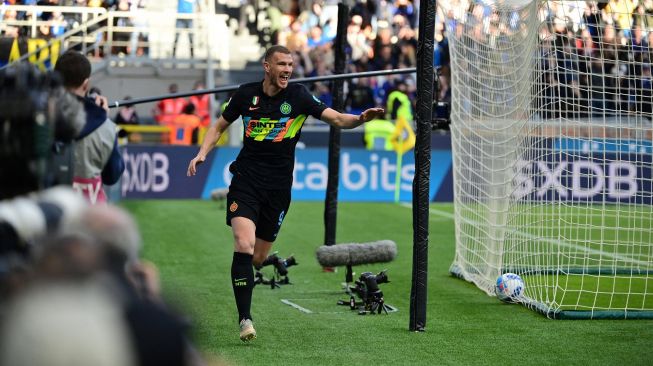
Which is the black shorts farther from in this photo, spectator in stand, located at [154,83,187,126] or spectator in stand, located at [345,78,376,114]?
spectator in stand, located at [154,83,187,126]

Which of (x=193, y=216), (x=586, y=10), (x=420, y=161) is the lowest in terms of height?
(x=193, y=216)

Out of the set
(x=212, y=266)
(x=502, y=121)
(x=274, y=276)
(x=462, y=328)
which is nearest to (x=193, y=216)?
(x=212, y=266)

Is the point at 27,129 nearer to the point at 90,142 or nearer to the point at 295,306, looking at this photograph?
the point at 90,142

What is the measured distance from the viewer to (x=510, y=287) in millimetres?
10109

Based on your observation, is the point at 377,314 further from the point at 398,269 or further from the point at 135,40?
the point at 135,40

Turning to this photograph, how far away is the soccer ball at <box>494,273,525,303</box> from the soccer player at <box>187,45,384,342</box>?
246cm

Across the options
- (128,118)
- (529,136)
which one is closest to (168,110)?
(128,118)

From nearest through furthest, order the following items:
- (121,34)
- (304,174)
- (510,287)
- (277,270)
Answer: (510,287), (277,270), (304,174), (121,34)

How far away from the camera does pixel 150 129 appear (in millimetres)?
25719

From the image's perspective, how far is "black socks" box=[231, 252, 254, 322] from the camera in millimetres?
8117

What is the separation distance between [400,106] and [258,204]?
1753 centimetres

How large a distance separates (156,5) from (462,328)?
2041cm

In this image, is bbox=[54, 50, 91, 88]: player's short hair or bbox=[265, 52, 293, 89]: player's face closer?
bbox=[54, 50, 91, 88]: player's short hair

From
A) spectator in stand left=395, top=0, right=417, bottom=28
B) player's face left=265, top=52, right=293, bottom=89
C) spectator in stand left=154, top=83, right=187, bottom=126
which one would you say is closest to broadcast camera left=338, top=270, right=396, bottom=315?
player's face left=265, top=52, right=293, bottom=89
